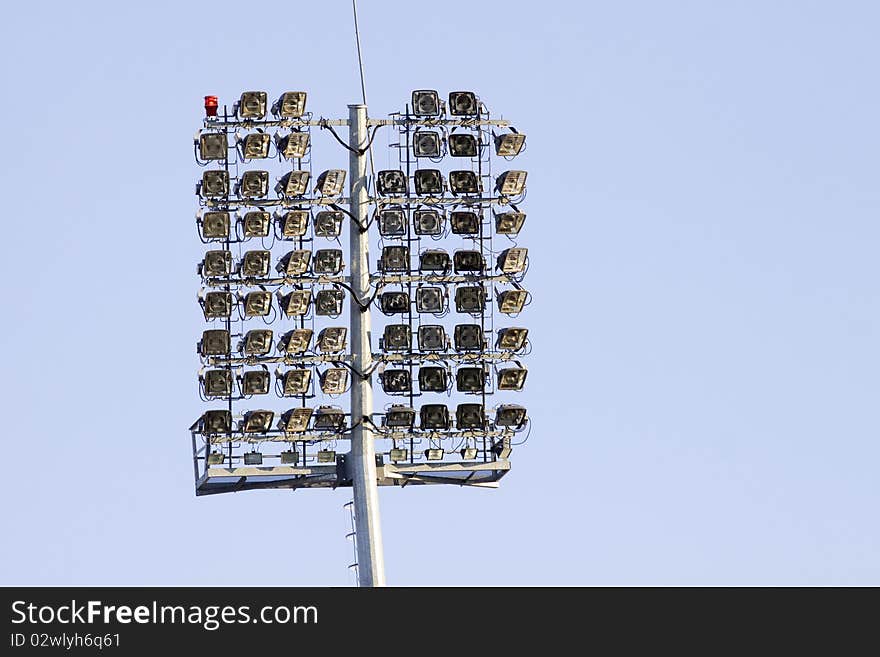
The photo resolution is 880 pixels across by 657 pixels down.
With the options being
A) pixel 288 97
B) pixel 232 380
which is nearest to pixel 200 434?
pixel 232 380

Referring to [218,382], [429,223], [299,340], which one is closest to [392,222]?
[429,223]

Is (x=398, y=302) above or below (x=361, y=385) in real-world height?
above

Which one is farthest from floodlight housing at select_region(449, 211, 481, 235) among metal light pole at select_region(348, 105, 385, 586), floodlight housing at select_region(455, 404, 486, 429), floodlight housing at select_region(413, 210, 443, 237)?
floodlight housing at select_region(455, 404, 486, 429)

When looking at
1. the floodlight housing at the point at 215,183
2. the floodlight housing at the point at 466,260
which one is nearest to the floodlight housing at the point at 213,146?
the floodlight housing at the point at 215,183

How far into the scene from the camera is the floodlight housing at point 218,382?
455 feet

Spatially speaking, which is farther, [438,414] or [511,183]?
[511,183]

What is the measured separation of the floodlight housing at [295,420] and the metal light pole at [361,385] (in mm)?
1766

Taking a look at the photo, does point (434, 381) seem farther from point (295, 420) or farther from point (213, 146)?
point (213, 146)

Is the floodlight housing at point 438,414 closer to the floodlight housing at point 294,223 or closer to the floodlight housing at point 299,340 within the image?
the floodlight housing at point 299,340

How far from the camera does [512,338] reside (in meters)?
139

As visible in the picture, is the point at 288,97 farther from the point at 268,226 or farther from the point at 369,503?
the point at 369,503

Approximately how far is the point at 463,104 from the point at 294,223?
7291mm

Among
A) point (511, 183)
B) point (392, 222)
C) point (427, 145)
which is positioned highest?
point (427, 145)

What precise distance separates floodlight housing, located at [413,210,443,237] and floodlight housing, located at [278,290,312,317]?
172 inches
